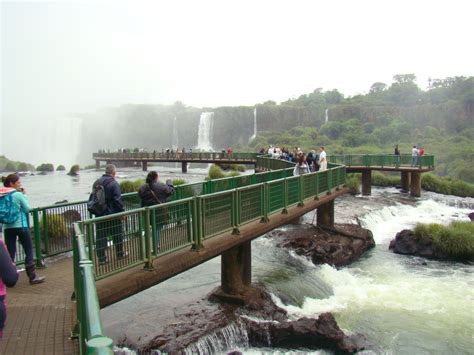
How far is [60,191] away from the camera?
3097 centimetres

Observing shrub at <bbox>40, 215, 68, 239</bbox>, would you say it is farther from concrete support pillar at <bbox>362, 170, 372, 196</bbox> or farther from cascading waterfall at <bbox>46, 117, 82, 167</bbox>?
cascading waterfall at <bbox>46, 117, 82, 167</bbox>

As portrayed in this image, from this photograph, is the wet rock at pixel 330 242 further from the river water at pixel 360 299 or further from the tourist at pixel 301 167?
the tourist at pixel 301 167

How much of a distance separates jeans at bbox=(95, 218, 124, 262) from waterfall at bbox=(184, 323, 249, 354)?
2609 millimetres

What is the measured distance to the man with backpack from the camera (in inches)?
257

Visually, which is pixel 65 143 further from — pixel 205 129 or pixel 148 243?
pixel 148 243

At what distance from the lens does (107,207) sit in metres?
7.43

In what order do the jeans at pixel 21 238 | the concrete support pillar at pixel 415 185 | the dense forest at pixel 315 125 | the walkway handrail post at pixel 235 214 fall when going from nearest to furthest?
1. the jeans at pixel 21 238
2. the walkway handrail post at pixel 235 214
3. the concrete support pillar at pixel 415 185
4. the dense forest at pixel 315 125

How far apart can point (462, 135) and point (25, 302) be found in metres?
80.1

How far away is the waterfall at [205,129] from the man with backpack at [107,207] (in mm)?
72983

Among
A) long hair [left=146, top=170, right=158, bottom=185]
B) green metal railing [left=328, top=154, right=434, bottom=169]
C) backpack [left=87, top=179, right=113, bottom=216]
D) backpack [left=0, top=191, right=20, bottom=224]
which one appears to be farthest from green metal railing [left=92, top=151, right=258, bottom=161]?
backpack [left=0, top=191, right=20, bottom=224]

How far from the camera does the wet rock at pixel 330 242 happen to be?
15.1 m

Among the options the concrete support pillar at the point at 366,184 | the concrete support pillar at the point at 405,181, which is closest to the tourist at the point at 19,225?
the concrete support pillar at the point at 366,184

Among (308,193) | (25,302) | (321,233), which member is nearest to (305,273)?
(308,193)

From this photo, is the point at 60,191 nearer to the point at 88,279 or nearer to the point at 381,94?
the point at 88,279
